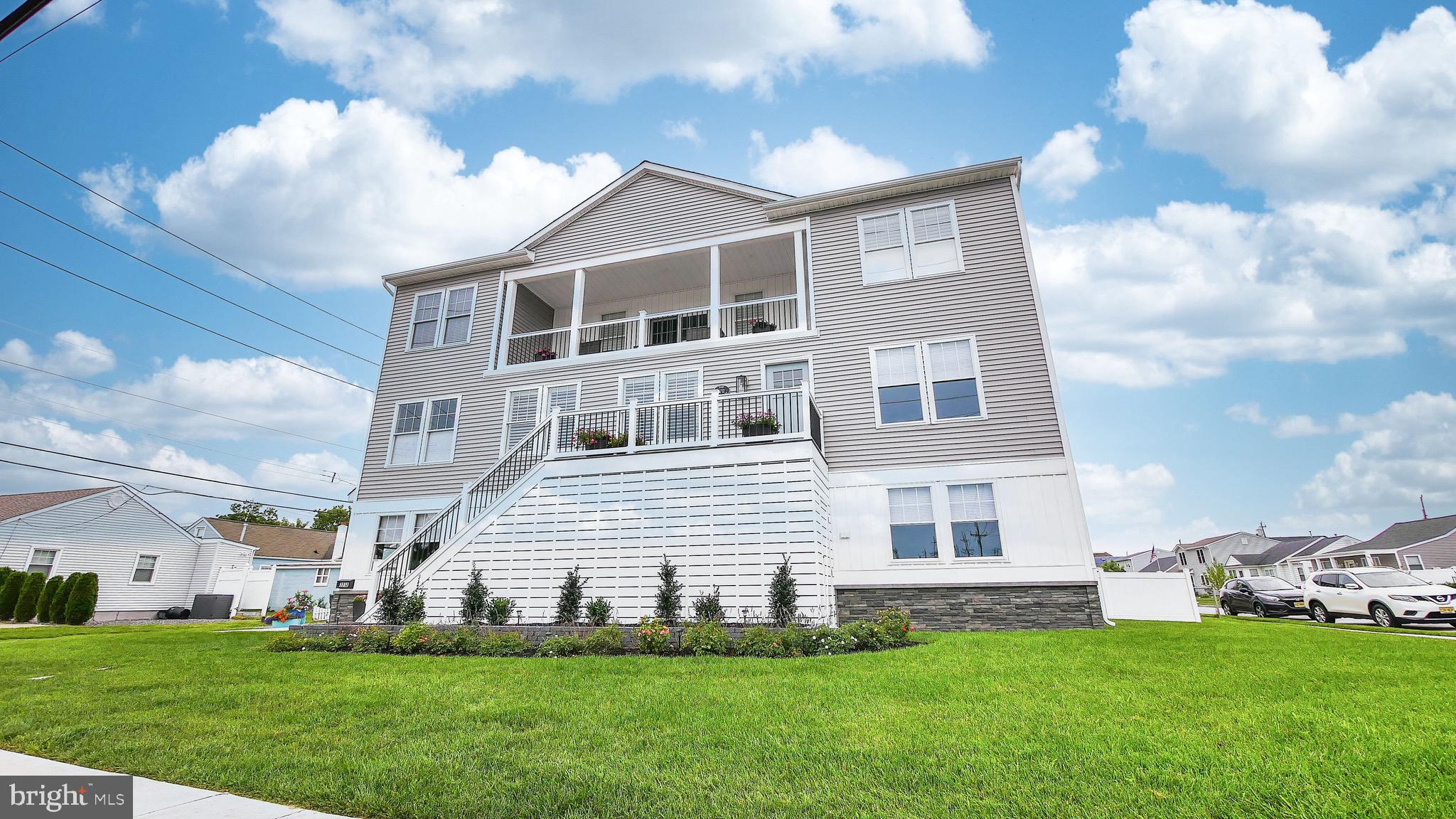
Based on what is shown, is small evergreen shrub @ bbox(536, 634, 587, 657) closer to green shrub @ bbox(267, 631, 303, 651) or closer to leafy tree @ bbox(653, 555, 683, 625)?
leafy tree @ bbox(653, 555, 683, 625)

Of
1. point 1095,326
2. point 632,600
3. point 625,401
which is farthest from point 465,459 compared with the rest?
point 1095,326

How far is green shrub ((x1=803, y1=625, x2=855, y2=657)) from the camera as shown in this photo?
789 centimetres

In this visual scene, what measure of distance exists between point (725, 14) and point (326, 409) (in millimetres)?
30237

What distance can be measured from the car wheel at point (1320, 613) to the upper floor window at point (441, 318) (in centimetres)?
2411

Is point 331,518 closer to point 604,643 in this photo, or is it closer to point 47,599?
point 47,599

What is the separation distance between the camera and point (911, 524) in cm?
1164

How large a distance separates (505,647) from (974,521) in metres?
8.34

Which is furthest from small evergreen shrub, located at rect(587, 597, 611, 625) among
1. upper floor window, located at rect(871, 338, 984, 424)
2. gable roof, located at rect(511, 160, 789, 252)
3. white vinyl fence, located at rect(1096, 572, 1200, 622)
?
white vinyl fence, located at rect(1096, 572, 1200, 622)

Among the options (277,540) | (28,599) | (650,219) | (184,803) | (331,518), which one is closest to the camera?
(184,803)

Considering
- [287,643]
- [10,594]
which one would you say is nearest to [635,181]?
[287,643]

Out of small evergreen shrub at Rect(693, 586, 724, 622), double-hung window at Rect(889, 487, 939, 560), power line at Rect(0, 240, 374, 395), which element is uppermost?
power line at Rect(0, 240, 374, 395)

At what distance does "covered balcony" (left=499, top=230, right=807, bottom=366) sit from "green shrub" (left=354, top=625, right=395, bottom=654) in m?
7.62

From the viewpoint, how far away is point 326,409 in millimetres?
31000

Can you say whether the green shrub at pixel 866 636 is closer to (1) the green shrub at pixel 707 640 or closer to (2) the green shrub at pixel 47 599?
→ (1) the green shrub at pixel 707 640
